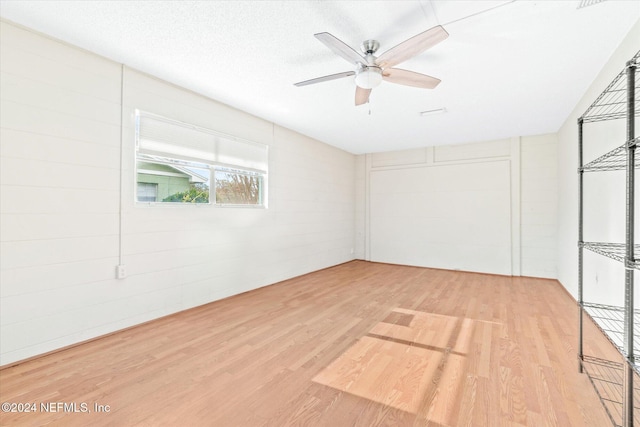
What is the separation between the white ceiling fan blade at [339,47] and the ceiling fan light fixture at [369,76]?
8 cm

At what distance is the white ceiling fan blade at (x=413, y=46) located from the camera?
1.92 meters

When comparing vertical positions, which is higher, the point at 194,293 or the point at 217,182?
the point at 217,182

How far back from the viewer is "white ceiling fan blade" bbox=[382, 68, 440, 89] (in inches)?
98.1

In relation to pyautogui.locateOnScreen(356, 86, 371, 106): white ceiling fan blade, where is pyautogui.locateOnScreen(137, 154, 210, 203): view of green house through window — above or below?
below

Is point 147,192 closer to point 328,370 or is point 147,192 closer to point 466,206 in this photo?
point 328,370

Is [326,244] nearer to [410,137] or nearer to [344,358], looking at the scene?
[410,137]

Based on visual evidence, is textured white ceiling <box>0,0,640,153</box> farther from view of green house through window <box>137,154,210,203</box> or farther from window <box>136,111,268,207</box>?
view of green house through window <box>137,154,210,203</box>

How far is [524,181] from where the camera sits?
17.1 ft

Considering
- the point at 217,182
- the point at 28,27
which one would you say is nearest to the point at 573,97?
the point at 217,182

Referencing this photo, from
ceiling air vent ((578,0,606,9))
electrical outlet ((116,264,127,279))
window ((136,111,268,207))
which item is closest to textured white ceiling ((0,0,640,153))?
ceiling air vent ((578,0,606,9))

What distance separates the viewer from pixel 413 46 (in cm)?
209

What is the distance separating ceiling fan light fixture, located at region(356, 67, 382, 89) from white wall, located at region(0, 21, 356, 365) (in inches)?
84.2

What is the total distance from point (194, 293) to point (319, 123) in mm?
3079

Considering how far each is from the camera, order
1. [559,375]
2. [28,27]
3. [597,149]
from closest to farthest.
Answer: [559,375], [28,27], [597,149]
